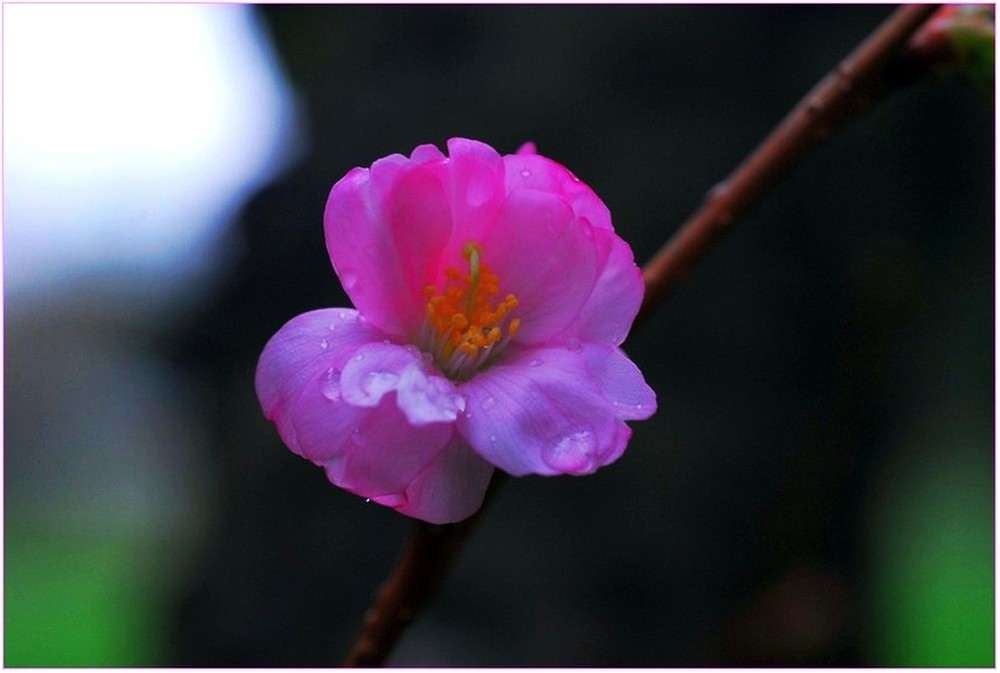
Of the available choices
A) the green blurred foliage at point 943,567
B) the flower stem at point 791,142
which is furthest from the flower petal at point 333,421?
the green blurred foliage at point 943,567

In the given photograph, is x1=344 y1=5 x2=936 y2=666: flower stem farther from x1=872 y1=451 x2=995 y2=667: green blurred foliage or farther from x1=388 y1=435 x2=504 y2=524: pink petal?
x1=872 y1=451 x2=995 y2=667: green blurred foliage

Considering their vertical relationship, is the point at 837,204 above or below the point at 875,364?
above

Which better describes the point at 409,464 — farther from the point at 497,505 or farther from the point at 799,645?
the point at 799,645

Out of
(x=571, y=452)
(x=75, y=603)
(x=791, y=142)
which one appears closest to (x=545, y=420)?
(x=571, y=452)

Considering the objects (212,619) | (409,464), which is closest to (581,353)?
(409,464)

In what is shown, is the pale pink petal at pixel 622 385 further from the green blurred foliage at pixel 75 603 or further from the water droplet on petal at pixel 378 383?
the green blurred foliage at pixel 75 603

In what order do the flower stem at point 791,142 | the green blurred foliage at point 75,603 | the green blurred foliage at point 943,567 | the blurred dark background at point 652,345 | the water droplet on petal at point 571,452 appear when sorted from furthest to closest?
the green blurred foliage at point 75,603 < the green blurred foliage at point 943,567 < the blurred dark background at point 652,345 < the flower stem at point 791,142 < the water droplet on petal at point 571,452

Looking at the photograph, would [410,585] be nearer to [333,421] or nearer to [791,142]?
[333,421]
